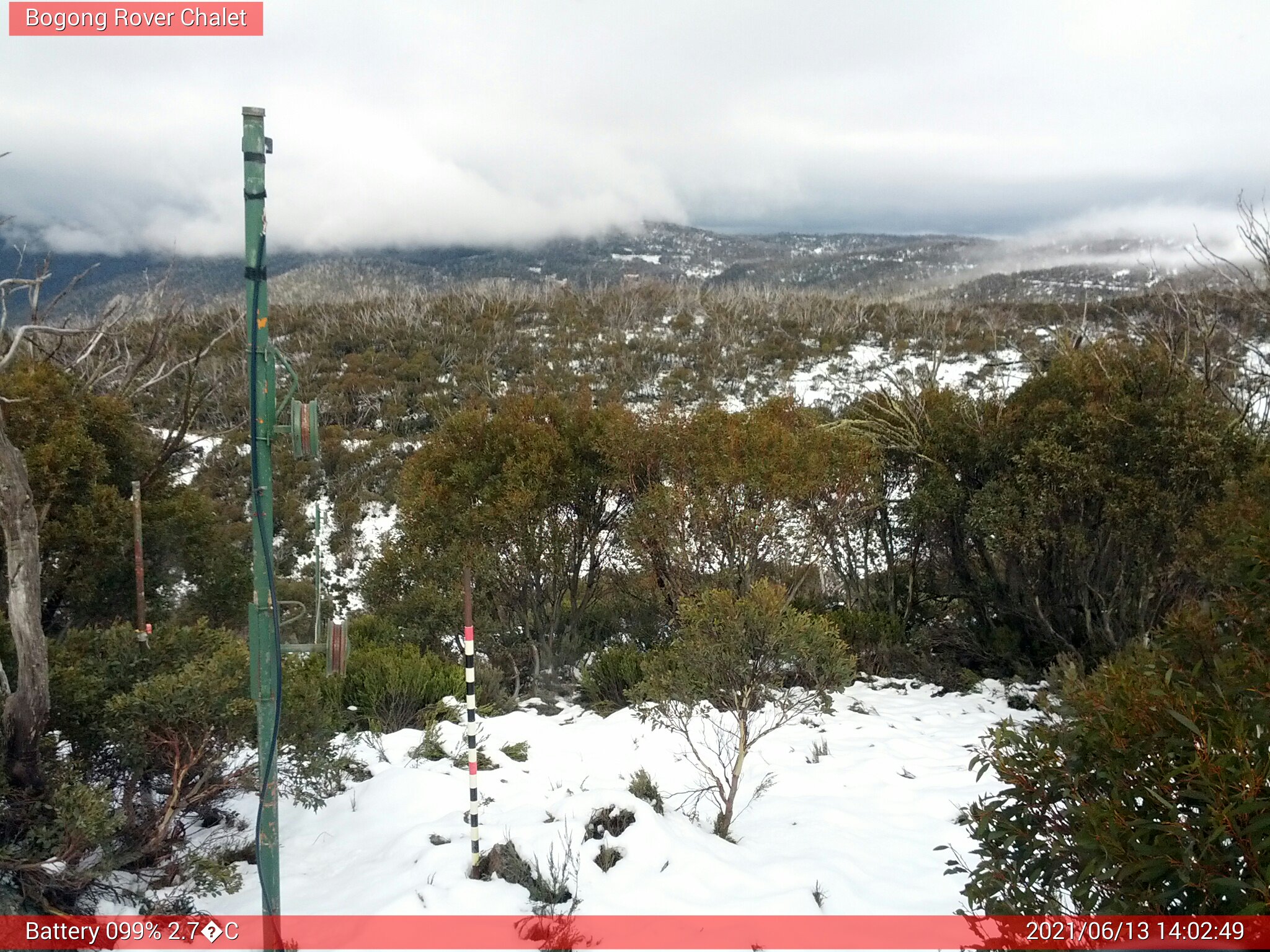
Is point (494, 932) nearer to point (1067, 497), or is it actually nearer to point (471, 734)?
point (471, 734)

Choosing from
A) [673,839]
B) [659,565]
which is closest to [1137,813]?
[673,839]

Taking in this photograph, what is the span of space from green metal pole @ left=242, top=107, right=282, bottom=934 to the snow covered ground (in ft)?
3.30

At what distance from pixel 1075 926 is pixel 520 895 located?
8.75 ft

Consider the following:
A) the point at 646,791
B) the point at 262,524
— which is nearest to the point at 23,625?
the point at 262,524

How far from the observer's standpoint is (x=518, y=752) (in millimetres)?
5832

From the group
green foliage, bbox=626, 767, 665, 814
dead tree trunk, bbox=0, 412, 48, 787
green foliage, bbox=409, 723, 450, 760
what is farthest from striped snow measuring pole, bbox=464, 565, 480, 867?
dead tree trunk, bbox=0, 412, 48, 787

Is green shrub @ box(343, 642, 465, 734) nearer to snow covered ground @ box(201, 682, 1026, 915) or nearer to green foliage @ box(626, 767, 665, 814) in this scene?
snow covered ground @ box(201, 682, 1026, 915)

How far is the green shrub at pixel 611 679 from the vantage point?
302 inches

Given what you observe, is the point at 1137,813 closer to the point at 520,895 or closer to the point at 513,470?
the point at 520,895

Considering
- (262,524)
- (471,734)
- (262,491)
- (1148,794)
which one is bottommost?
(471,734)

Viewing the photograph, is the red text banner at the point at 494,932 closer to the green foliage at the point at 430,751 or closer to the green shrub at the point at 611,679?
the green foliage at the point at 430,751

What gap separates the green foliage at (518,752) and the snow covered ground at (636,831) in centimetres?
7

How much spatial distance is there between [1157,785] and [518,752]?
15.1ft

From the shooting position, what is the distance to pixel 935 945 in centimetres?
365
